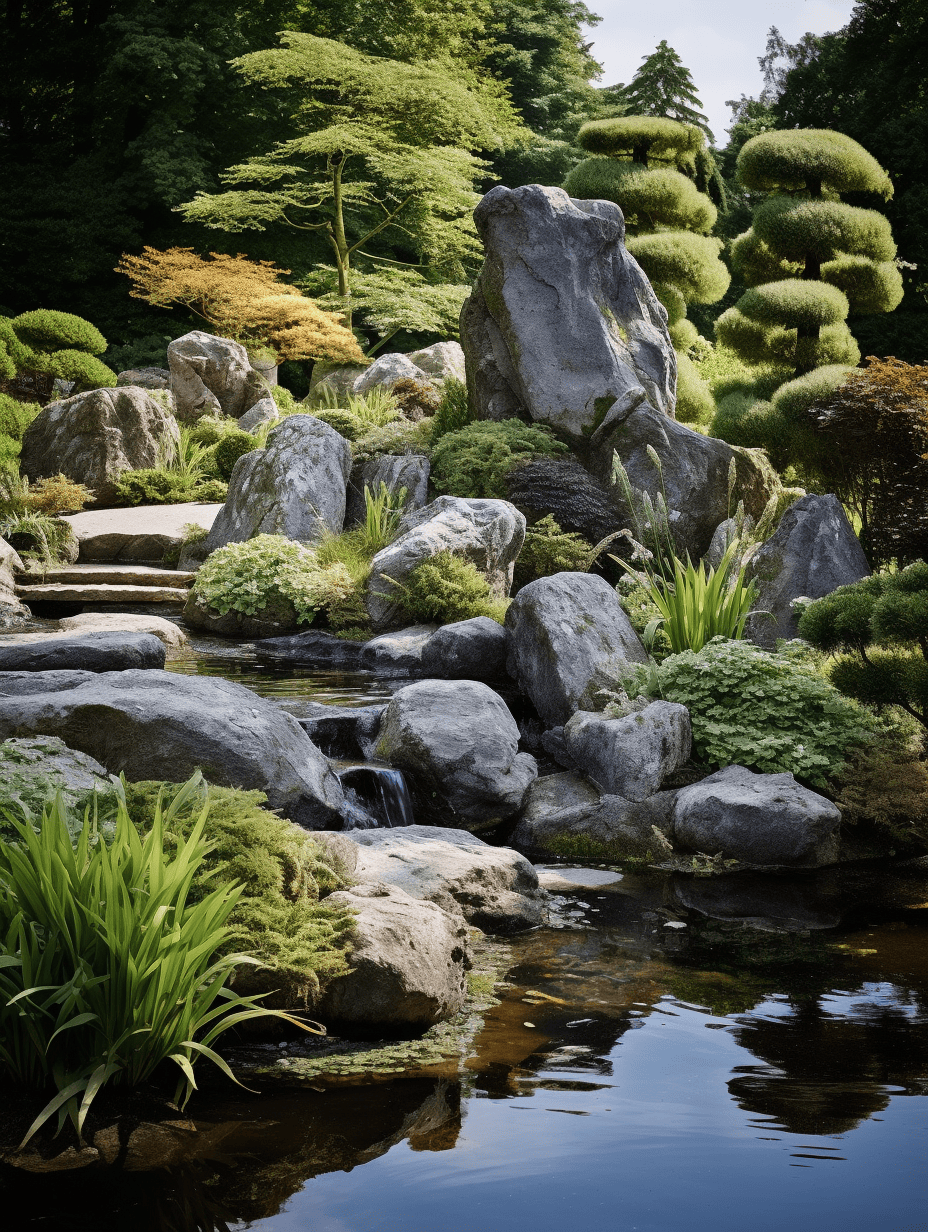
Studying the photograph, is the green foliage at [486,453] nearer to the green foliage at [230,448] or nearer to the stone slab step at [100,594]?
the stone slab step at [100,594]

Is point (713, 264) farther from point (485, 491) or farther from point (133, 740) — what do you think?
point (133, 740)

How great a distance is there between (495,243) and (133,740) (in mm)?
9645

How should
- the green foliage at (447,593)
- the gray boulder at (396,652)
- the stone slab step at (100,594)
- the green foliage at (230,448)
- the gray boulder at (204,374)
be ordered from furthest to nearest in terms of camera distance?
the gray boulder at (204,374), the green foliage at (230,448), the stone slab step at (100,594), the green foliage at (447,593), the gray boulder at (396,652)

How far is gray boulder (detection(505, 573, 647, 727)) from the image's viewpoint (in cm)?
725

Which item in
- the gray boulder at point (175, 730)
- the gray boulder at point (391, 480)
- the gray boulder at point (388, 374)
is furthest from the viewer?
the gray boulder at point (388, 374)

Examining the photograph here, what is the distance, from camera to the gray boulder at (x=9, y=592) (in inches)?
375

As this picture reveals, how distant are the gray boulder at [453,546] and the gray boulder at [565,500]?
89cm

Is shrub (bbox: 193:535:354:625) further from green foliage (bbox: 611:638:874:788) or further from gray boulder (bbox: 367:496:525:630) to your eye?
green foliage (bbox: 611:638:874:788)

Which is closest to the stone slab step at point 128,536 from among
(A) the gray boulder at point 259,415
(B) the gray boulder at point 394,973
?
(A) the gray boulder at point 259,415

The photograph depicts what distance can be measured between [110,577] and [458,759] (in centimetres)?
660

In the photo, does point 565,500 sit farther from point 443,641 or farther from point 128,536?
point 128,536

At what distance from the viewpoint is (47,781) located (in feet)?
11.5

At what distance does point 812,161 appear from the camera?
45.9 ft

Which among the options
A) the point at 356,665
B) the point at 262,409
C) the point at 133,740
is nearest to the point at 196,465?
the point at 262,409
